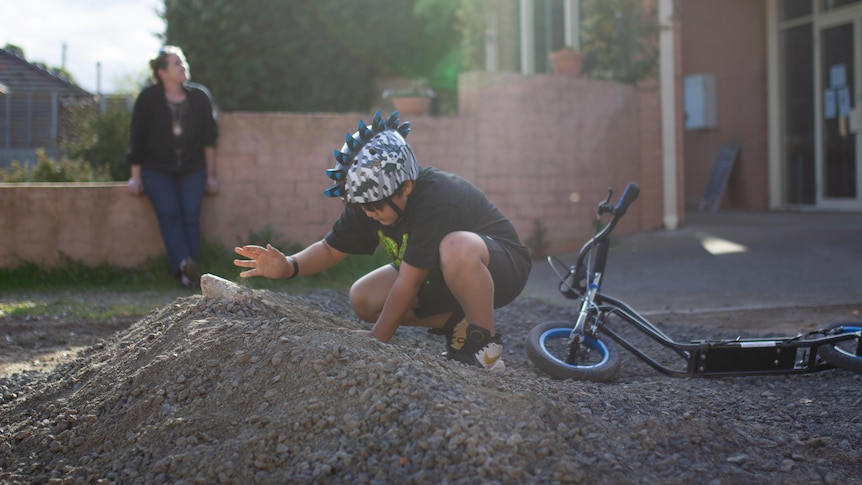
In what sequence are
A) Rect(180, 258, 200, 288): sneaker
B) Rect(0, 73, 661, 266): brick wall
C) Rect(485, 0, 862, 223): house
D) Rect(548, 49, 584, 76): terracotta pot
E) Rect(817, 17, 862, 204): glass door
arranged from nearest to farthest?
Rect(180, 258, 200, 288): sneaker
Rect(0, 73, 661, 266): brick wall
Rect(548, 49, 584, 76): terracotta pot
Rect(485, 0, 862, 223): house
Rect(817, 17, 862, 204): glass door

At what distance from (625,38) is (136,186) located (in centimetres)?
567

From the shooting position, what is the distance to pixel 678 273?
24.6ft

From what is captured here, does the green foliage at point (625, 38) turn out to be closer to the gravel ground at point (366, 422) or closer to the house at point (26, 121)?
the gravel ground at point (366, 422)

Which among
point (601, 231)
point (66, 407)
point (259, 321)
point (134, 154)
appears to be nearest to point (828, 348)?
point (601, 231)

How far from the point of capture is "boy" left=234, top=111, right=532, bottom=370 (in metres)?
3.59

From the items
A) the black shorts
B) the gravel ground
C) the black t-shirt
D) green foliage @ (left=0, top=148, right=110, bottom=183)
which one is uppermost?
green foliage @ (left=0, top=148, right=110, bottom=183)

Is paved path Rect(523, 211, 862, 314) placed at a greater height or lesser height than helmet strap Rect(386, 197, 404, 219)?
lesser

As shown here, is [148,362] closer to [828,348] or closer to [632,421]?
[632,421]

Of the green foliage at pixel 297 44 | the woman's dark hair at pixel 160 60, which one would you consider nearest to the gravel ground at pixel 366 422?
the woman's dark hair at pixel 160 60

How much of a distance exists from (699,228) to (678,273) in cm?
267

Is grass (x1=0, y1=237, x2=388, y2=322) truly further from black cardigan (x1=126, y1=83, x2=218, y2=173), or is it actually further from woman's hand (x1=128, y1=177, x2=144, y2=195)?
black cardigan (x1=126, y1=83, x2=218, y2=173)

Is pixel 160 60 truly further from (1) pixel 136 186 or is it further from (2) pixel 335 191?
(2) pixel 335 191

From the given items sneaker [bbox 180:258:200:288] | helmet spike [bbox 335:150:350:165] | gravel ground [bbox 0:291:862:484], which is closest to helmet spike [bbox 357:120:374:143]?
helmet spike [bbox 335:150:350:165]

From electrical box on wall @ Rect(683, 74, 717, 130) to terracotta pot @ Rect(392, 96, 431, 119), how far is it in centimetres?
603
